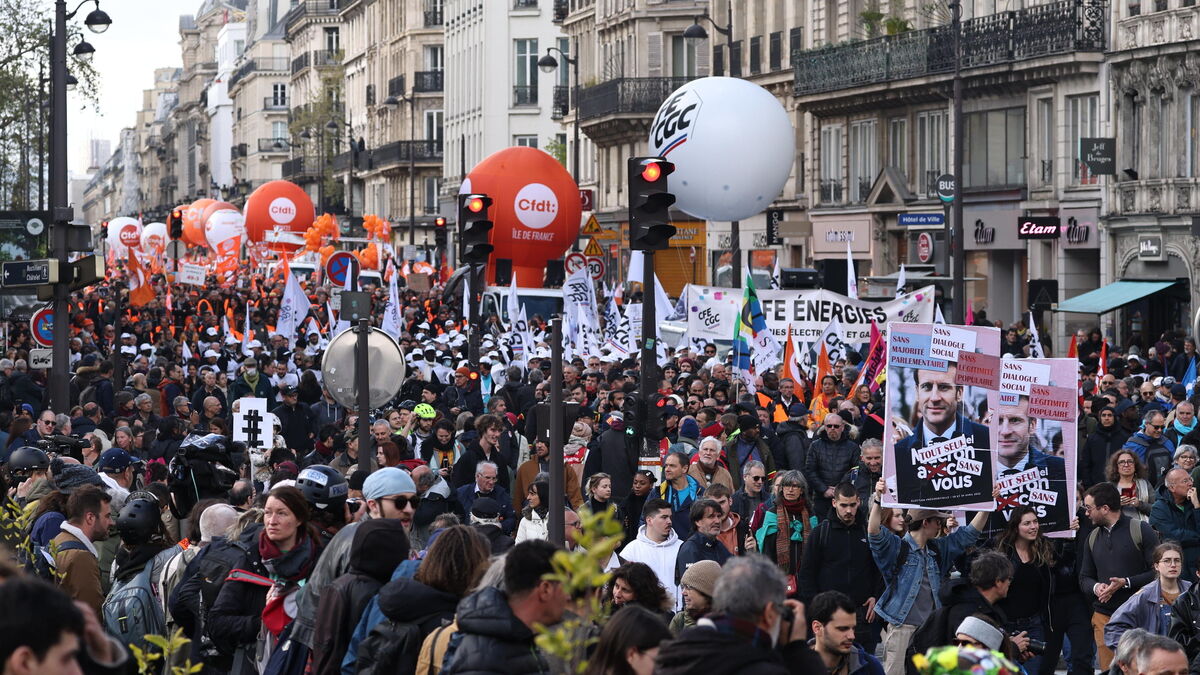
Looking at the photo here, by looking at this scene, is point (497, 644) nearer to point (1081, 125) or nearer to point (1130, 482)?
point (1130, 482)

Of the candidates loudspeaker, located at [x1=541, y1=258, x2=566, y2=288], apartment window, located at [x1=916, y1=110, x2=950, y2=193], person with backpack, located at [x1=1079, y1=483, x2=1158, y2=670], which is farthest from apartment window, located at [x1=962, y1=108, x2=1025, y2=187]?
person with backpack, located at [x1=1079, y1=483, x2=1158, y2=670]

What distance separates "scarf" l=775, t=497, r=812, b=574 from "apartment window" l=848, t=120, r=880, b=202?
36.1 metres

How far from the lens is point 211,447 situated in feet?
35.6

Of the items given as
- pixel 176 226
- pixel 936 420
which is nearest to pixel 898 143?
pixel 176 226

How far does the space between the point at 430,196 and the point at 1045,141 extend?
2559 inches

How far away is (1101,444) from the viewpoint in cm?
1698

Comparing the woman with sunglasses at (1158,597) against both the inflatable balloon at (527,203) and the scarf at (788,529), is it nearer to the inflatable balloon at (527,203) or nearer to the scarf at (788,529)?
the scarf at (788,529)

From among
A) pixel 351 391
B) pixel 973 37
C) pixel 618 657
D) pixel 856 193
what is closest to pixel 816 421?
pixel 351 391

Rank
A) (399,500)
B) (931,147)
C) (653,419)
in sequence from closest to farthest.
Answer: (399,500)
(653,419)
(931,147)

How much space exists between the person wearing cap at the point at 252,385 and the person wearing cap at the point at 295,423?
2.18 meters

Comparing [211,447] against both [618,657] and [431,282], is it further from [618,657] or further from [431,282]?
[431,282]

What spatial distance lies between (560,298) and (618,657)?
96.1ft

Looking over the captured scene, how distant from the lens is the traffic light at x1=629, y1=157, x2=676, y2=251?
15664 mm

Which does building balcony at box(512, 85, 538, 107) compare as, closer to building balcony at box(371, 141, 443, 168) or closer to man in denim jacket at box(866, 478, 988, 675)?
building balcony at box(371, 141, 443, 168)
